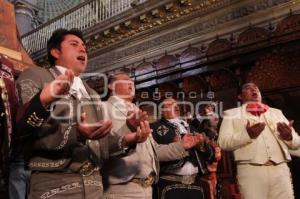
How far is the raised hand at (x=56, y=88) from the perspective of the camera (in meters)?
1.30

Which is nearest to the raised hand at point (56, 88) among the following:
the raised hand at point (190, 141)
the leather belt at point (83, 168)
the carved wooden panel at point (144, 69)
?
the leather belt at point (83, 168)

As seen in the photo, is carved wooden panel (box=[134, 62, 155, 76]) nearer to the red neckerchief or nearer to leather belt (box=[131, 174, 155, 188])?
the red neckerchief

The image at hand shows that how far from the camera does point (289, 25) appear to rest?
483 centimetres

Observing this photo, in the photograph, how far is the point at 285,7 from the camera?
5.48 meters

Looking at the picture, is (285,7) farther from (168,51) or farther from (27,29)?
(27,29)

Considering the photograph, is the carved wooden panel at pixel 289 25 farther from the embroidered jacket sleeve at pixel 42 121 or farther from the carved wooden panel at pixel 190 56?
the embroidered jacket sleeve at pixel 42 121

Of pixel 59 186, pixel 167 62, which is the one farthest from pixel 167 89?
pixel 59 186

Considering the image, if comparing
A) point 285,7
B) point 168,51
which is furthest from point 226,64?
point 168,51

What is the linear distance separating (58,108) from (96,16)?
8.27 metres

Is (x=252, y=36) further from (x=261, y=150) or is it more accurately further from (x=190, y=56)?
(x=261, y=150)

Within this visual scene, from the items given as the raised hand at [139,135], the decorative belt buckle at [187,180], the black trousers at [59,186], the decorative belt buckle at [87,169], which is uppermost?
the raised hand at [139,135]

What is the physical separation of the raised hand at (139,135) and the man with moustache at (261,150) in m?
1.20

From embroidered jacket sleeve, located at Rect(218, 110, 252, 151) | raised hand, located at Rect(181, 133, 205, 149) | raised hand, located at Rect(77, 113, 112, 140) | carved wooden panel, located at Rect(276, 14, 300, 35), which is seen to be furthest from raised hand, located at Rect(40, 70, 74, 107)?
carved wooden panel, located at Rect(276, 14, 300, 35)

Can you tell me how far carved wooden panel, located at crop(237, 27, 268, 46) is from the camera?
5056mm
